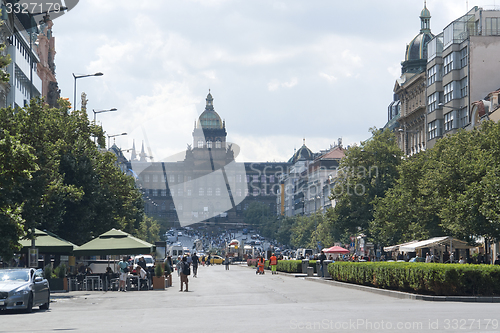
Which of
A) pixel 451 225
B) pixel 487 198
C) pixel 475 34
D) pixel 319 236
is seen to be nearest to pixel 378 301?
pixel 487 198

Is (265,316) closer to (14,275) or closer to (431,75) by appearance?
(14,275)

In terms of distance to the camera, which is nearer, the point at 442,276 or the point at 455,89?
the point at 442,276

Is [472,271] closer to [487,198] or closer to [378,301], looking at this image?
[378,301]

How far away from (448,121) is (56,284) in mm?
54978

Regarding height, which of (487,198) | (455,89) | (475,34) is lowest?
(487,198)

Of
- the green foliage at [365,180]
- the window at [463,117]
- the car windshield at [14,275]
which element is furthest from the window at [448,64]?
the car windshield at [14,275]

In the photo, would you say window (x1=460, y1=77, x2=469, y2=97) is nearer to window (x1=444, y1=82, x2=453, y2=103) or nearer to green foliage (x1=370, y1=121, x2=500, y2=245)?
window (x1=444, y1=82, x2=453, y2=103)

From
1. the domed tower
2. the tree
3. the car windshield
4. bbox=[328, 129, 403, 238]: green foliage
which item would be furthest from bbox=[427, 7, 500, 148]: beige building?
the car windshield

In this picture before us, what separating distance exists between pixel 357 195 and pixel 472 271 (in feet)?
166

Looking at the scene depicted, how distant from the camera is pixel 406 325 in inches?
698

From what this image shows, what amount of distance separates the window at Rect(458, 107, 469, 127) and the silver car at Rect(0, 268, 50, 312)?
6063 centimetres

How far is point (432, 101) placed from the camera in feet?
298

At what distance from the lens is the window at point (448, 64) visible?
84.7 metres

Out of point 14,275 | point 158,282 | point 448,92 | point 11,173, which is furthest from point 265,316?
point 448,92
